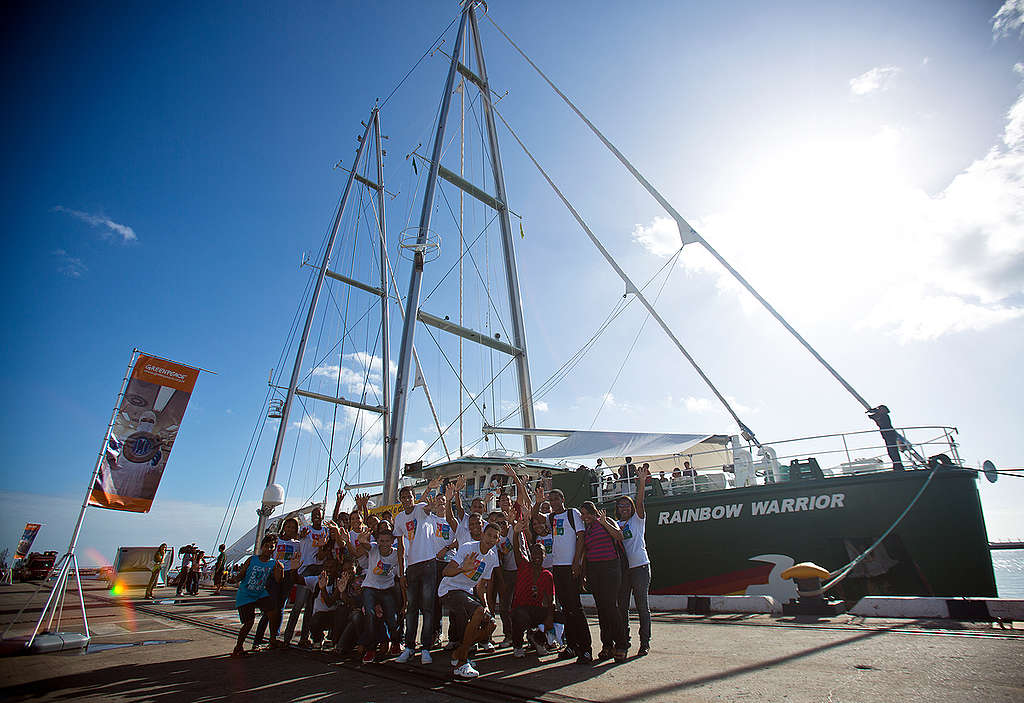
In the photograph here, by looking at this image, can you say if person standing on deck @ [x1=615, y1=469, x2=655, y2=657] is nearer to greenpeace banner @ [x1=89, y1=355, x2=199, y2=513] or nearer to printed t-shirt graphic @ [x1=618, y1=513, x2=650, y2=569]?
printed t-shirt graphic @ [x1=618, y1=513, x2=650, y2=569]

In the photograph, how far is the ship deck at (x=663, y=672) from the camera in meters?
3.79

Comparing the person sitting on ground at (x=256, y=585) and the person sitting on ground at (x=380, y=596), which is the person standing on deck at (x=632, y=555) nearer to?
the person sitting on ground at (x=380, y=596)

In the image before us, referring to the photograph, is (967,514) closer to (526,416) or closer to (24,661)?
(526,416)

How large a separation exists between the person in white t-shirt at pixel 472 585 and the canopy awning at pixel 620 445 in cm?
820

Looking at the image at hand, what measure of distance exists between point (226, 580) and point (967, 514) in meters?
32.3

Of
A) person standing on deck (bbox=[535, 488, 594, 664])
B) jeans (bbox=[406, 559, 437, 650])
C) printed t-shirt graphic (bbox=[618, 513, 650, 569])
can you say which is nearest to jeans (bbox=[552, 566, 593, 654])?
person standing on deck (bbox=[535, 488, 594, 664])

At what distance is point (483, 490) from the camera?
15828 millimetres

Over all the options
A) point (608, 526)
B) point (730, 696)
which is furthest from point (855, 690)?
point (608, 526)

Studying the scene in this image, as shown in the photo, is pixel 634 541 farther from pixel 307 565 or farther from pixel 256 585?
pixel 307 565

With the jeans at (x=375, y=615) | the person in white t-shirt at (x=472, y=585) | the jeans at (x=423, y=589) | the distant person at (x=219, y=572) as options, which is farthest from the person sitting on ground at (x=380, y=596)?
the distant person at (x=219, y=572)

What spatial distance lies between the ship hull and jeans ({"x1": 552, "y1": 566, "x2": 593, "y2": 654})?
22.3 ft

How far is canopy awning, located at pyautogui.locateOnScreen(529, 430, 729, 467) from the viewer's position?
13.6 metres

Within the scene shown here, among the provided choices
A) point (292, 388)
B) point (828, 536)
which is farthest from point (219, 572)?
point (828, 536)

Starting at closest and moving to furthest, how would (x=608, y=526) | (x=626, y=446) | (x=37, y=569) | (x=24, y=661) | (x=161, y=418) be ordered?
(x=608, y=526) → (x=24, y=661) → (x=161, y=418) → (x=626, y=446) → (x=37, y=569)
